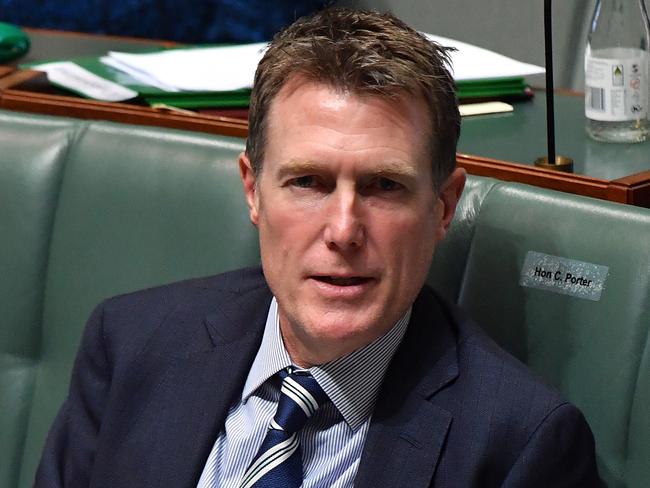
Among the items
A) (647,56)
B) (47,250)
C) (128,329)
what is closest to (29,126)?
(47,250)

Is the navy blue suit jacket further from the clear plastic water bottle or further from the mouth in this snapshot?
the clear plastic water bottle

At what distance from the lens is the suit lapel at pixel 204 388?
1.47 metres

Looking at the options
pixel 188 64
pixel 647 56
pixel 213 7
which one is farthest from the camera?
pixel 213 7

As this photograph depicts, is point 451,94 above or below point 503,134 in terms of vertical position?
above

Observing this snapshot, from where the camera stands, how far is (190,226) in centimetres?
175

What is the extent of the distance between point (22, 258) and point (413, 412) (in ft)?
2.47

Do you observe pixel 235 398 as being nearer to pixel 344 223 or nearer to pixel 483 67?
pixel 344 223

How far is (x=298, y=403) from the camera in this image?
4.64ft

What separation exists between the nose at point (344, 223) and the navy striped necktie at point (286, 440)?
186 millimetres

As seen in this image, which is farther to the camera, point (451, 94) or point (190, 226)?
point (190, 226)

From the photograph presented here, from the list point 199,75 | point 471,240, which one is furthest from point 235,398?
point 199,75

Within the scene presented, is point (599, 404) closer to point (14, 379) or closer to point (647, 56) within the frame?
point (647, 56)

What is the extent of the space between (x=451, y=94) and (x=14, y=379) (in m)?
0.85

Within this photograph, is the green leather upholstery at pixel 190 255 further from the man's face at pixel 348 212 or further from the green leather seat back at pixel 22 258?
the man's face at pixel 348 212
